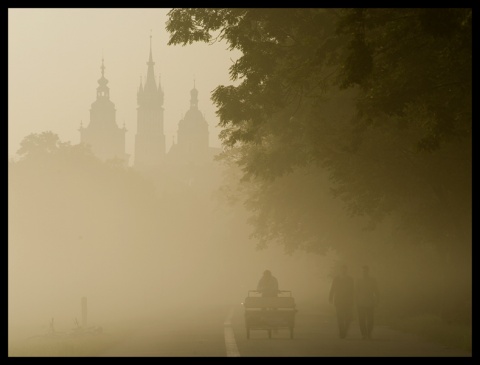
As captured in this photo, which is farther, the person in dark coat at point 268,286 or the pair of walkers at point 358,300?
the person in dark coat at point 268,286

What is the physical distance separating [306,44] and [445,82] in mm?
4626

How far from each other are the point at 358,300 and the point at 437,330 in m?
2.05

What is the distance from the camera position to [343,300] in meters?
28.2

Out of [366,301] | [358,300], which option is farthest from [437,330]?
[358,300]

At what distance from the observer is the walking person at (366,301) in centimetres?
2750

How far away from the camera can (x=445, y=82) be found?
23.3 metres

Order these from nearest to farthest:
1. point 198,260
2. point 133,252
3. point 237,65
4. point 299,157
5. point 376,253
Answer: point 237,65 < point 299,157 < point 376,253 < point 133,252 < point 198,260

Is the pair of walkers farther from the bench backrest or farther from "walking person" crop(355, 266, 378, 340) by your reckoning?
the bench backrest

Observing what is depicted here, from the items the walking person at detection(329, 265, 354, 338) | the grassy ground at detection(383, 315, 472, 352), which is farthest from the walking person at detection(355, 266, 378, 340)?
the grassy ground at detection(383, 315, 472, 352)

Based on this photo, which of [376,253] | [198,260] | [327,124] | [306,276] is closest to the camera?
[327,124]

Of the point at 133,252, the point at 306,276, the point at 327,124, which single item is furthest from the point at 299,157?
the point at 133,252

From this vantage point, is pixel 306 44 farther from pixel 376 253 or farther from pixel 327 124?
pixel 376 253

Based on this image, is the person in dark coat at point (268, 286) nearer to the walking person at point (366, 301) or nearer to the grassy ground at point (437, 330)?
the walking person at point (366, 301)

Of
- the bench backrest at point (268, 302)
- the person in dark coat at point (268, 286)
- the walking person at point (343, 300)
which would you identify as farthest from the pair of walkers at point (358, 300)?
the person in dark coat at point (268, 286)
